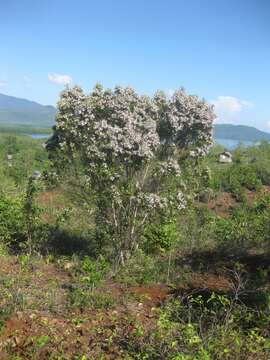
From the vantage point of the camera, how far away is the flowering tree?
7.87 m

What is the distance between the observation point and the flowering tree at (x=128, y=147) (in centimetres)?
787

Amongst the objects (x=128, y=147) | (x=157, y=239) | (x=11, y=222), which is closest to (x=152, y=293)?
(x=157, y=239)

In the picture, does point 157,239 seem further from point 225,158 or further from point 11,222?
point 225,158

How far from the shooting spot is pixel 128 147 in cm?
771

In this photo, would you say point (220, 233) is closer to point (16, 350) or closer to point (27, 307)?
point (27, 307)

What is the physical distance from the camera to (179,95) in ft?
27.7

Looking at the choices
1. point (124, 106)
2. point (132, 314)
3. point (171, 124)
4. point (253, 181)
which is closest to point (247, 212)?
point (253, 181)

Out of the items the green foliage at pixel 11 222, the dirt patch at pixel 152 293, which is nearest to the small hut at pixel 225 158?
the green foliage at pixel 11 222

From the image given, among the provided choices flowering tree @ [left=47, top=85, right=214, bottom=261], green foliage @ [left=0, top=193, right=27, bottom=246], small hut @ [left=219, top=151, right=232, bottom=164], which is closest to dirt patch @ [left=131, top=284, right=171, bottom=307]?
flowering tree @ [left=47, top=85, right=214, bottom=261]

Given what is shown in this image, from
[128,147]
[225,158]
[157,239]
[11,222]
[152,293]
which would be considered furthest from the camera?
[225,158]

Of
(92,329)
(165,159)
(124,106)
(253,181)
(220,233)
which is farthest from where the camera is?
(253,181)

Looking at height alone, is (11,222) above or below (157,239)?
below

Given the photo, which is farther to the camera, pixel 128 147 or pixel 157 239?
pixel 157 239

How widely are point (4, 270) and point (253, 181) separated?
46.0 ft
